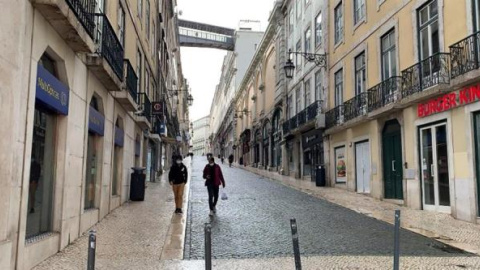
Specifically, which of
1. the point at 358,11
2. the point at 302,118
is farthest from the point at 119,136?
the point at 302,118

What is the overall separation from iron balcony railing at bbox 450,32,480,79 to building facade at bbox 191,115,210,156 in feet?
485

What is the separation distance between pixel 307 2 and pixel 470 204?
2002 cm

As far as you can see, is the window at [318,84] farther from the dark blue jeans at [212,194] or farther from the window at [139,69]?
the dark blue jeans at [212,194]

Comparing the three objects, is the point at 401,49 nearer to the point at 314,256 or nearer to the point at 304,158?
the point at 314,256

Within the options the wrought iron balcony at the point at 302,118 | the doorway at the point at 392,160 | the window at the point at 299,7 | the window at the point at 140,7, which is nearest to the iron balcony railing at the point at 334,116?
the wrought iron balcony at the point at 302,118

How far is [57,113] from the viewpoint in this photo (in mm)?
7578

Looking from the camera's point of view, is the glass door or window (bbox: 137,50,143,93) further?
window (bbox: 137,50,143,93)

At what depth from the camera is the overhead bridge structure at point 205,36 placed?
7944 cm

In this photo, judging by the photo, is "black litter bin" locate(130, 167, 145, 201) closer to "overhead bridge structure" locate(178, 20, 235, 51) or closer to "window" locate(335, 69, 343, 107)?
"window" locate(335, 69, 343, 107)

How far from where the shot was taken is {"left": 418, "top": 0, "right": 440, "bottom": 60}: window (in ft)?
44.7

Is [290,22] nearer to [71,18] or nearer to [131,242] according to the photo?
[131,242]

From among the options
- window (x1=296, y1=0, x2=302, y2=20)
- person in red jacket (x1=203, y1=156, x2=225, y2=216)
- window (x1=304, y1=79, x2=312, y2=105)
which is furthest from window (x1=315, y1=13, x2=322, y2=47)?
person in red jacket (x1=203, y1=156, x2=225, y2=216)

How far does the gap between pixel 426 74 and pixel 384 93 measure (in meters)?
2.73

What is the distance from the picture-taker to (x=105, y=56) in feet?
33.9
